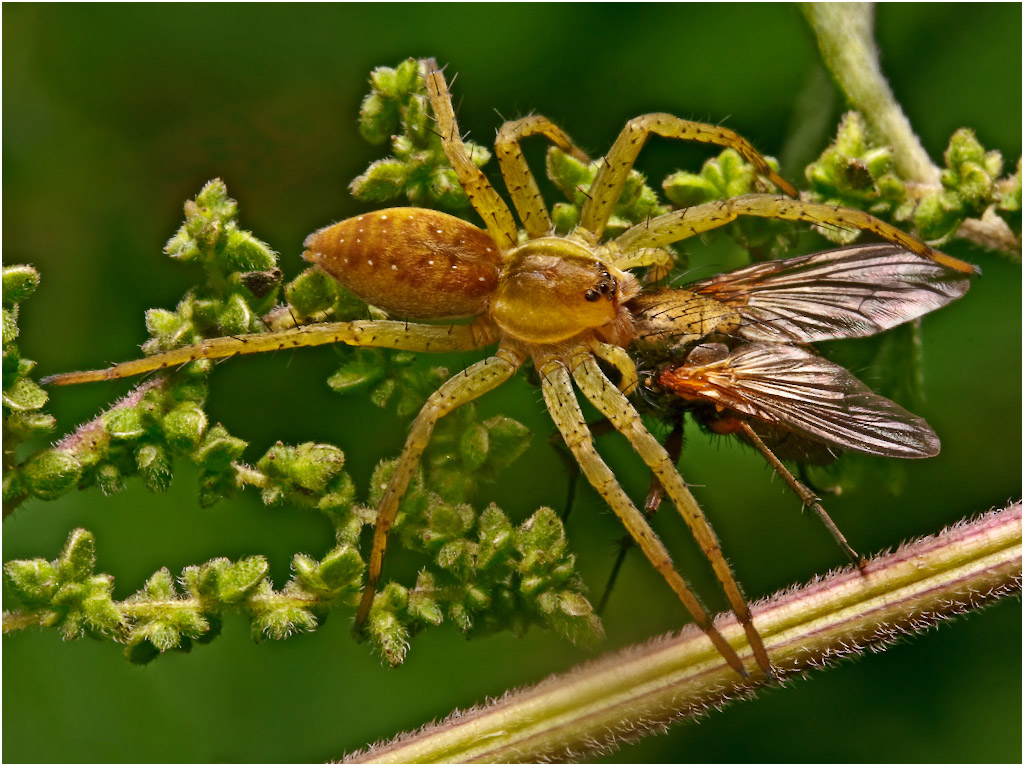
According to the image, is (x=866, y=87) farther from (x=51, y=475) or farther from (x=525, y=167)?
(x=51, y=475)

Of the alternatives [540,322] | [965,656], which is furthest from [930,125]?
[965,656]

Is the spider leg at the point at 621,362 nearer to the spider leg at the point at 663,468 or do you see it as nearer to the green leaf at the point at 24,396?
the spider leg at the point at 663,468

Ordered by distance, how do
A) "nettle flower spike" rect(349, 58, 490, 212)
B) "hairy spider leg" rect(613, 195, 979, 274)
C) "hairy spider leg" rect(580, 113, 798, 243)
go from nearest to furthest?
"nettle flower spike" rect(349, 58, 490, 212) < "hairy spider leg" rect(613, 195, 979, 274) < "hairy spider leg" rect(580, 113, 798, 243)

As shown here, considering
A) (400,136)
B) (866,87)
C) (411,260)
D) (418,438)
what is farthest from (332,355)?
(866,87)

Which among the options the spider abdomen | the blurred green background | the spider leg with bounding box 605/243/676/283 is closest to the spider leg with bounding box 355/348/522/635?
→ the spider abdomen

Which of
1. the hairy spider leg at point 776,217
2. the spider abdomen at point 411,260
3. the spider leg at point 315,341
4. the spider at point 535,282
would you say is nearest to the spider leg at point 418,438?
the spider at point 535,282

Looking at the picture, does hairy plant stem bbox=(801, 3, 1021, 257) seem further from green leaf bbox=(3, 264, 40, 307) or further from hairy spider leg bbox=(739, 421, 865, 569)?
green leaf bbox=(3, 264, 40, 307)

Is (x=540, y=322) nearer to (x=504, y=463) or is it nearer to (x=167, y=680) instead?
(x=504, y=463)
